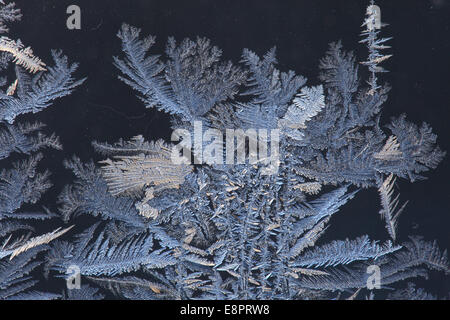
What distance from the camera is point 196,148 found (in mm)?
781

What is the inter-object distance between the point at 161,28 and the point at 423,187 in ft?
1.85

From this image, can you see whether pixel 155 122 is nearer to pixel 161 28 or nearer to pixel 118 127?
pixel 118 127

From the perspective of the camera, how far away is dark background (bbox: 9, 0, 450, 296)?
78cm

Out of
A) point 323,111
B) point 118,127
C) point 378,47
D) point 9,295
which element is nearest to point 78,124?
point 118,127

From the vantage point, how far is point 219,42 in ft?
2.57

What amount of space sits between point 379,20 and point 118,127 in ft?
1.67

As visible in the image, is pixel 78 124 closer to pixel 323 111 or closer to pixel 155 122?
pixel 155 122

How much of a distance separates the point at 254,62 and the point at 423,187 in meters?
0.39

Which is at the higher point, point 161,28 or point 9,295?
point 161,28

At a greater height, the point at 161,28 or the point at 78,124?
the point at 161,28

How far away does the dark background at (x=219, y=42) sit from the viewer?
778 millimetres

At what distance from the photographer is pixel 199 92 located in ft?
2.55
